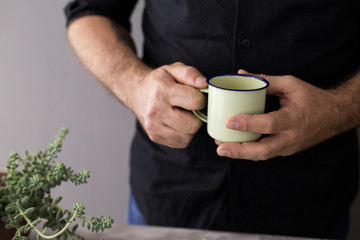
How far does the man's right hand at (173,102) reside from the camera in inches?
30.7

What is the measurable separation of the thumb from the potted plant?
9.7 inches

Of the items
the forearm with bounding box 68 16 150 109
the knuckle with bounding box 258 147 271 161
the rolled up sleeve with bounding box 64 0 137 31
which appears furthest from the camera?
the rolled up sleeve with bounding box 64 0 137 31

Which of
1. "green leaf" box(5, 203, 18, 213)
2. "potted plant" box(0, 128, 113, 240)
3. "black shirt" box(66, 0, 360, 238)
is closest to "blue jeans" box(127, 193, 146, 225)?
"black shirt" box(66, 0, 360, 238)

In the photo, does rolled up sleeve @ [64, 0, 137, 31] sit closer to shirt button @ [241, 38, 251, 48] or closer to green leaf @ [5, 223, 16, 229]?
shirt button @ [241, 38, 251, 48]

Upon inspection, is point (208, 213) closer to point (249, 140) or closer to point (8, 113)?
point (249, 140)

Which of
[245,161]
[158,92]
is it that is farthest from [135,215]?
[158,92]

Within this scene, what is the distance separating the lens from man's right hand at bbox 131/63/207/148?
78cm

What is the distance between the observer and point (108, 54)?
111 centimetres

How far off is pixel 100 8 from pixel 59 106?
571 millimetres

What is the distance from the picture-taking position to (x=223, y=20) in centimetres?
97

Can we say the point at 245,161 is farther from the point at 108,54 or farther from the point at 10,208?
the point at 10,208

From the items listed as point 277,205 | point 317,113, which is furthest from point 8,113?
point 317,113

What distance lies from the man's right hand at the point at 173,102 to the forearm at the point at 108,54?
5.2 inches

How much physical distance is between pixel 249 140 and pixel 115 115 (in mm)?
967
